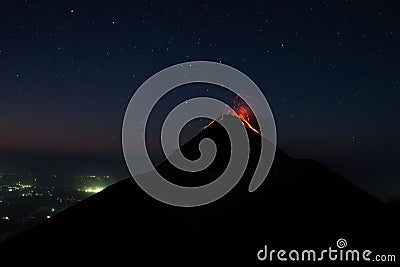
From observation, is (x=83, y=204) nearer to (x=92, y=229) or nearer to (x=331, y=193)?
(x=92, y=229)

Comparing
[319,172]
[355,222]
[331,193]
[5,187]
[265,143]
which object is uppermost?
[5,187]

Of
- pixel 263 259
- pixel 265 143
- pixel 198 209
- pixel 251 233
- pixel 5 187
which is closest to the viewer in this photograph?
pixel 263 259

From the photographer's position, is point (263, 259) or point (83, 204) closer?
point (263, 259)

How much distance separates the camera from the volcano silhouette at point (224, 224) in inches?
197

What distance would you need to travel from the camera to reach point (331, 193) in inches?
234

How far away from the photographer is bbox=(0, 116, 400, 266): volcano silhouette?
5.01 m

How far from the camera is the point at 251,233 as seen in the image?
5.15 metres

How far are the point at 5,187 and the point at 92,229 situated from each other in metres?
89.7

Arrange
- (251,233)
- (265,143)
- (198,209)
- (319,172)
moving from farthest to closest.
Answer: (265,143)
(319,172)
(198,209)
(251,233)

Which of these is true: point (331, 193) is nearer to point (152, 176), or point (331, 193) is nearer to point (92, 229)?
point (152, 176)

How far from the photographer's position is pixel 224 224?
5.35 m

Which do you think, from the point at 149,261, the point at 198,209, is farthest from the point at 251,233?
the point at 149,261

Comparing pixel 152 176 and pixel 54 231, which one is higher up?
pixel 152 176

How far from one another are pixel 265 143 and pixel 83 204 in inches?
148
